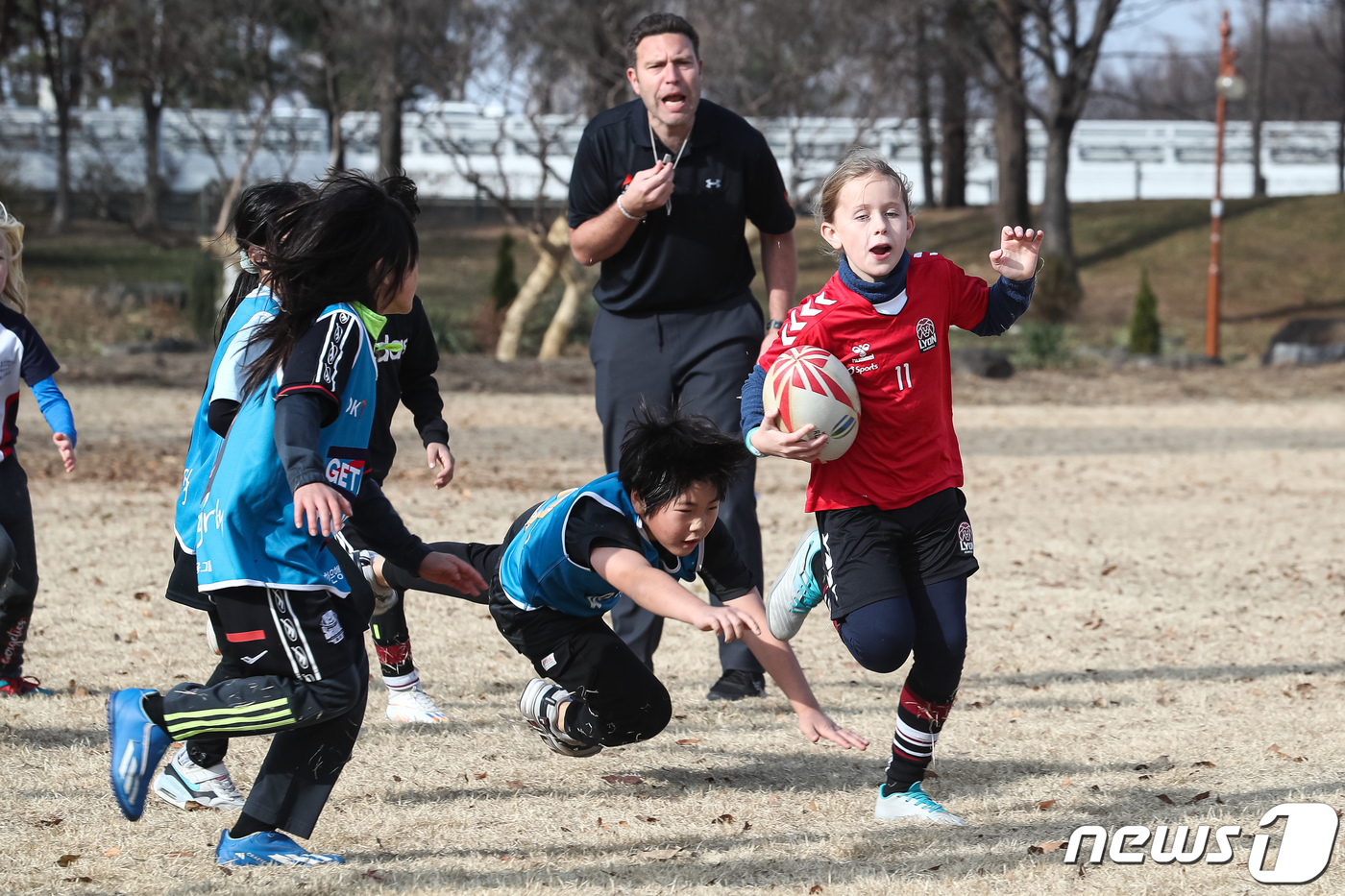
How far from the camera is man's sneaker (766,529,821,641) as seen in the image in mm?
4297

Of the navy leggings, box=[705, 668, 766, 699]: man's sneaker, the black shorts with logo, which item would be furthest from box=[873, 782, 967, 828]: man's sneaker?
box=[705, 668, 766, 699]: man's sneaker

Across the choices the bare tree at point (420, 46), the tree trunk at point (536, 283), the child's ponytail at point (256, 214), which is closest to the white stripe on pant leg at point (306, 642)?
the child's ponytail at point (256, 214)

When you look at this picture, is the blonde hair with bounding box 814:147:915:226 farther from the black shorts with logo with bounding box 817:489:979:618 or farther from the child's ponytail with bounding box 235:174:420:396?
the child's ponytail with bounding box 235:174:420:396

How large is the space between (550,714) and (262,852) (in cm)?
93

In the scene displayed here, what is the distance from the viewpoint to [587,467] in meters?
12.5

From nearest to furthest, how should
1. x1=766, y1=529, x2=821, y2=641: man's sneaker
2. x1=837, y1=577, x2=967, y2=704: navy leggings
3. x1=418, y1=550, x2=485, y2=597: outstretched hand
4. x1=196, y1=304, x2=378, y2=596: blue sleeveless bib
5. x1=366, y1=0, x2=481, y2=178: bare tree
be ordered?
x1=196, y1=304, x2=378, y2=596: blue sleeveless bib, x1=418, y1=550, x2=485, y2=597: outstretched hand, x1=837, y1=577, x2=967, y2=704: navy leggings, x1=766, y1=529, x2=821, y2=641: man's sneaker, x1=366, y1=0, x2=481, y2=178: bare tree

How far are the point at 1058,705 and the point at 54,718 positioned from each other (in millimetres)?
3793

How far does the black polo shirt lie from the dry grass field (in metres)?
1.65

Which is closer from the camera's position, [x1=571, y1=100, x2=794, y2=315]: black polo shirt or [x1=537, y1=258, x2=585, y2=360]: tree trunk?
[x1=571, y1=100, x2=794, y2=315]: black polo shirt

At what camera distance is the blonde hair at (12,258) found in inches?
193

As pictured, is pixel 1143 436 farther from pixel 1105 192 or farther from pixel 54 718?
pixel 1105 192

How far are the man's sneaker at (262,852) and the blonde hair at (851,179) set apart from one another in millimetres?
2341

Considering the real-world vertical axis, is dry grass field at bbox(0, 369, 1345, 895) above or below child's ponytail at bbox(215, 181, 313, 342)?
below

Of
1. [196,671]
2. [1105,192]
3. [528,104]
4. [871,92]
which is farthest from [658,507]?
[1105,192]
